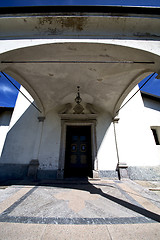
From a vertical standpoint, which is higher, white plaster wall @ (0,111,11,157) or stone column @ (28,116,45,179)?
white plaster wall @ (0,111,11,157)

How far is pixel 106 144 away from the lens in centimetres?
475

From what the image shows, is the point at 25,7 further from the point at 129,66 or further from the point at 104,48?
the point at 129,66

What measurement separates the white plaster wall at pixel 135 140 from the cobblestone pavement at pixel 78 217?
2.39m

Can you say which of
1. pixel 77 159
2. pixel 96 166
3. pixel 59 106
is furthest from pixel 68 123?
pixel 96 166

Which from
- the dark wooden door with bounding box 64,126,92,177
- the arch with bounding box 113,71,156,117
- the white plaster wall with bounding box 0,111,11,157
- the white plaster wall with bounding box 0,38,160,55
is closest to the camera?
the white plaster wall with bounding box 0,38,160,55

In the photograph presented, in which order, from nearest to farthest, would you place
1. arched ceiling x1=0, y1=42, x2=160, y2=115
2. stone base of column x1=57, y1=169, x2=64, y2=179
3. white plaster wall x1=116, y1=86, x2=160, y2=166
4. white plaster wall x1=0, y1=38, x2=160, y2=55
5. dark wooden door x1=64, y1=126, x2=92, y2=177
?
white plaster wall x1=0, y1=38, x2=160, y2=55
arched ceiling x1=0, y1=42, x2=160, y2=115
stone base of column x1=57, y1=169, x2=64, y2=179
white plaster wall x1=116, y1=86, x2=160, y2=166
dark wooden door x1=64, y1=126, x2=92, y2=177

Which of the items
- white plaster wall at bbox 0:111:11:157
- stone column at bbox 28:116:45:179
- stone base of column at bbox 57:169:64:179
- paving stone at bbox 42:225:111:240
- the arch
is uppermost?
the arch

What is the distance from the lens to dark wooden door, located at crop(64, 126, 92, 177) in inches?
200

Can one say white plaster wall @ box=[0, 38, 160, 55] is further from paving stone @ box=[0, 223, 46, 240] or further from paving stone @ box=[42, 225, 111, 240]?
paving stone @ box=[42, 225, 111, 240]

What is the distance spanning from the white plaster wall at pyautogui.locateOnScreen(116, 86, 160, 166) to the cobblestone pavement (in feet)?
7.83

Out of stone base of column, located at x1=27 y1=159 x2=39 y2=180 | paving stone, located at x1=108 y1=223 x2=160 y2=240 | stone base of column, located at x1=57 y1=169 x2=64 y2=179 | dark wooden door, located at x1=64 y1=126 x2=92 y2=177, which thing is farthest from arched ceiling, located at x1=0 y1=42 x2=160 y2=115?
stone base of column, located at x1=57 y1=169 x2=64 y2=179

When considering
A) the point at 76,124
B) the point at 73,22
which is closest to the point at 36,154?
the point at 76,124

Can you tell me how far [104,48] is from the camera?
6.95 feet

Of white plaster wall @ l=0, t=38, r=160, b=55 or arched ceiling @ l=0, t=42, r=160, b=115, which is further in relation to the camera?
arched ceiling @ l=0, t=42, r=160, b=115
